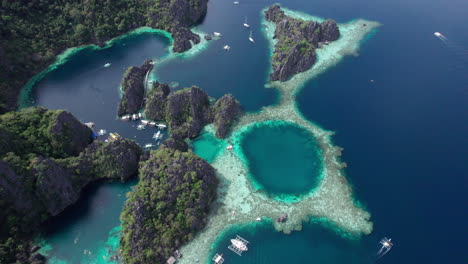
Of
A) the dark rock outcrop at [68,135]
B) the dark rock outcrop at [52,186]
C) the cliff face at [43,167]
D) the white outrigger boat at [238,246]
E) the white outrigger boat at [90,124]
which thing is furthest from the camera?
the white outrigger boat at [90,124]

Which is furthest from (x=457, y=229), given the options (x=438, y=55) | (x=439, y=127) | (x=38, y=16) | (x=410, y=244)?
(x=38, y=16)

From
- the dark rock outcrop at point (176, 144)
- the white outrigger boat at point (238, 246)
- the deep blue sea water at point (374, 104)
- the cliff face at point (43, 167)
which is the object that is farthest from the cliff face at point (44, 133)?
the white outrigger boat at point (238, 246)

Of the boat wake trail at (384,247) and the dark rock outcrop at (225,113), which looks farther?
the dark rock outcrop at (225,113)

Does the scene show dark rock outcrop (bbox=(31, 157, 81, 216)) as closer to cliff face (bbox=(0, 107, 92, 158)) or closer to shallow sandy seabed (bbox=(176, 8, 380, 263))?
cliff face (bbox=(0, 107, 92, 158))

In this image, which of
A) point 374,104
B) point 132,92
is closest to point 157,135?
point 132,92

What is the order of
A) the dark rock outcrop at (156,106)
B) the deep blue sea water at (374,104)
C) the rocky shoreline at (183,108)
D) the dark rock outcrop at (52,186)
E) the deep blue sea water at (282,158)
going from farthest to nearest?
1. the dark rock outcrop at (156,106)
2. the rocky shoreline at (183,108)
3. the deep blue sea water at (282,158)
4. the dark rock outcrop at (52,186)
5. the deep blue sea water at (374,104)

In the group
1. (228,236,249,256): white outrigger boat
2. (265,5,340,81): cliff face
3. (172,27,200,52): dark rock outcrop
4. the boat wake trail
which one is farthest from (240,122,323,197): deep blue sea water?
(172,27,200,52): dark rock outcrop

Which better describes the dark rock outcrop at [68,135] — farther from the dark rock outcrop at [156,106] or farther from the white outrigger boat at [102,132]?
the dark rock outcrop at [156,106]

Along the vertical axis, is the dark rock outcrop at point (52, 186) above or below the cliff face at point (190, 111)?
below

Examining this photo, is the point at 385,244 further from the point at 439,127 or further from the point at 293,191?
the point at 439,127
